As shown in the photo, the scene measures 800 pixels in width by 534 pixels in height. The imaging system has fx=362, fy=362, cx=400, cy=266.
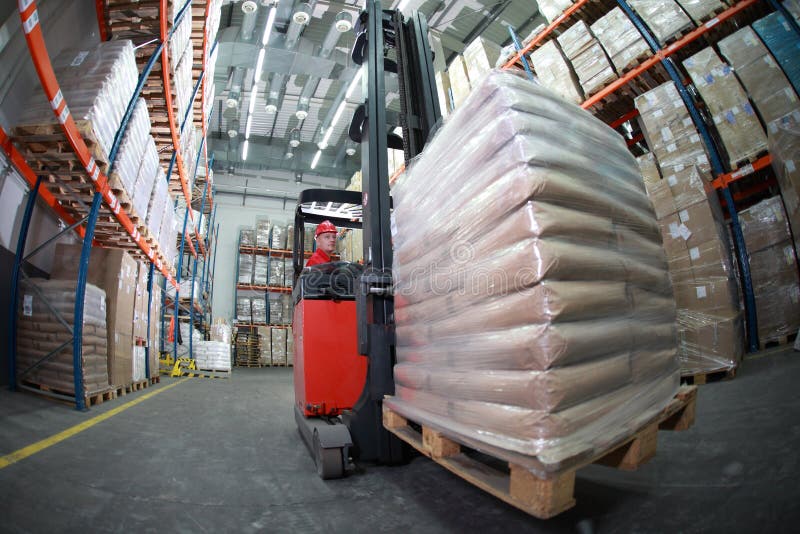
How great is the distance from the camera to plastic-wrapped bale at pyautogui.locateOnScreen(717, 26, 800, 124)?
3643 millimetres


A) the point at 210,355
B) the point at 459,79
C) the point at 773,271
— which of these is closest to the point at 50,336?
the point at 210,355

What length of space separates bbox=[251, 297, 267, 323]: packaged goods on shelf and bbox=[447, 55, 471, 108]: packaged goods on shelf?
10382 millimetres

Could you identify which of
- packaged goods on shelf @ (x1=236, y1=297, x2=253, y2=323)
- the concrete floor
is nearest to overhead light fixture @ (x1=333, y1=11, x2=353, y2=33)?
the concrete floor

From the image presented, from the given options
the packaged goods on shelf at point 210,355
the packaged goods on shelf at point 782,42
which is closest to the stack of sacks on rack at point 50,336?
the packaged goods on shelf at point 210,355

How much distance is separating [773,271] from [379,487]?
440cm

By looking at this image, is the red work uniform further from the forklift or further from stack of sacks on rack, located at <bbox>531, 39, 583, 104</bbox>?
stack of sacks on rack, located at <bbox>531, 39, 583, 104</bbox>

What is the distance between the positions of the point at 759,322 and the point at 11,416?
22.8 feet

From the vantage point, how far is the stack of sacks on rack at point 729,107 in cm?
384

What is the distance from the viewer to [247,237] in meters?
14.3

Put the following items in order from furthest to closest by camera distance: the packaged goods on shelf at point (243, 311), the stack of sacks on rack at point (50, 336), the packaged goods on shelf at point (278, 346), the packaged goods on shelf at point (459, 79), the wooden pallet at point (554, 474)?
1. the packaged goods on shelf at point (243, 311)
2. the packaged goods on shelf at point (278, 346)
3. the packaged goods on shelf at point (459, 79)
4. the stack of sacks on rack at point (50, 336)
5. the wooden pallet at point (554, 474)

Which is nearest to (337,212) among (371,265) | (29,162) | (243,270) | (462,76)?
(371,265)

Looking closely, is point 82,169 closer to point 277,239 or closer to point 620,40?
point 620,40

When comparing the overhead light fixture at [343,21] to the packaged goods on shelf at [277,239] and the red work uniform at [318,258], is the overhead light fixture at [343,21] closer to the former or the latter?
the red work uniform at [318,258]

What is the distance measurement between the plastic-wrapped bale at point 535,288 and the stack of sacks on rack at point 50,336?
13.1ft
